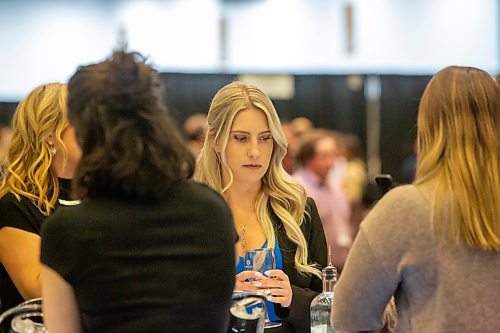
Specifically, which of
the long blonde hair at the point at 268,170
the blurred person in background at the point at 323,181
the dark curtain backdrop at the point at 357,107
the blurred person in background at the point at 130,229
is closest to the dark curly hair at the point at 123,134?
the blurred person in background at the point at 130,229

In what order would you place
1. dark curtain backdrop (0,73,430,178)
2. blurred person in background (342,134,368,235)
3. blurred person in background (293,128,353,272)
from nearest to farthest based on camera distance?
blurred person in background (293,128,353,272), blurred person in background (342,134,368,235), dark curtain backdrop (0,73,430,178)

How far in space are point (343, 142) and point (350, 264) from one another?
686cm

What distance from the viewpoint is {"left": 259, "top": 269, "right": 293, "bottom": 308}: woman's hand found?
7.04ft

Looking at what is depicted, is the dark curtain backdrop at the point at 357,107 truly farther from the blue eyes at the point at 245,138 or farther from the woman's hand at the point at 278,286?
the woman's hand at the point at 278,286

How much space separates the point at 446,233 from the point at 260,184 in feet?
3.01

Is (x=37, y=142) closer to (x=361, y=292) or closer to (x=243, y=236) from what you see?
(x=243, y=236)

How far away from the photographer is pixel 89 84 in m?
1.66

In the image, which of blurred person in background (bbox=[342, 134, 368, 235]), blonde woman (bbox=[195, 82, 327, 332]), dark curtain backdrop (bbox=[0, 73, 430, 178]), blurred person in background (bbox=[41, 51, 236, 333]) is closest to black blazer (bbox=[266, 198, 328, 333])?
blonde woman (bbox=[195, 82, 327, 332])

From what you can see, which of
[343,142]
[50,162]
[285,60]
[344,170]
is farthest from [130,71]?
[285,60]

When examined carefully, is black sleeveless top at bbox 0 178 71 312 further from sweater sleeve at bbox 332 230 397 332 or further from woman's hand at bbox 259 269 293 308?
sweater sleeve at bbox 332 230 397 332

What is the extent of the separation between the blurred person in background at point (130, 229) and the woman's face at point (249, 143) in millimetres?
761

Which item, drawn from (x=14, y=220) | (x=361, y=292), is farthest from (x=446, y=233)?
(x=14, y=220)

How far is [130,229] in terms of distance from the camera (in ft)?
5.30

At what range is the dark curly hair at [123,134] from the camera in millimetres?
1618
